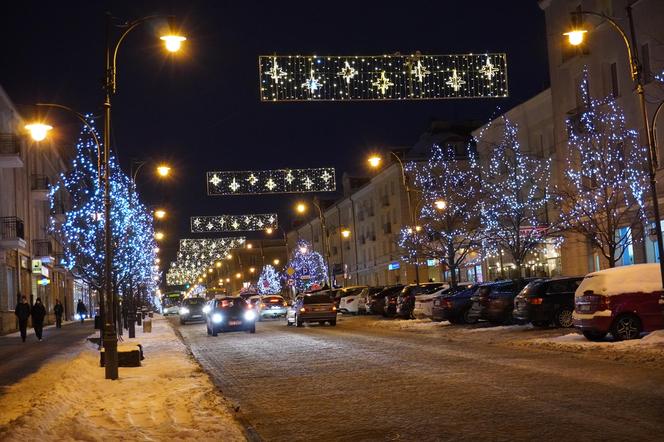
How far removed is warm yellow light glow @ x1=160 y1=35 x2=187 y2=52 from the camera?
15984mm

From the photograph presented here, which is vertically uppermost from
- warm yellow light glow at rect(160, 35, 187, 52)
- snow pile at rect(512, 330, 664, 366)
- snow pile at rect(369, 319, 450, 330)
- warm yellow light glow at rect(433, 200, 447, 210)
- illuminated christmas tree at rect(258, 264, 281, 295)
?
warm yellow light glow at rect(160, 35, 187, 52)

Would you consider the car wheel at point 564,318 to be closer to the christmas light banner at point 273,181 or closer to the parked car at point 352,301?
the christmas light banner at point 273,181

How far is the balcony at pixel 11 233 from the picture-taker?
3912 centimetres

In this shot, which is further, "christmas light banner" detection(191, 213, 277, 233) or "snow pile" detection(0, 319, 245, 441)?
"christmas light banner" detection(191, 213, 277, 233)

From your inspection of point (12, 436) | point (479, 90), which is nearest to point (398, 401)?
point (12, 436)

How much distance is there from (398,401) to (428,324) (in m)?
21.1

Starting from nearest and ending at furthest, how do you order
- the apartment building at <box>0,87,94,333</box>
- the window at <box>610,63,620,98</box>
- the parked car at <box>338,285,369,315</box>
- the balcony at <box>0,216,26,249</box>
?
the window at <box>610,63,620,98</box> → the balcony at <box>0,216,26,249</box> → the apartment building at <box>0,87,94,333</box> → the parked car at <box>338,285,369,315</box>

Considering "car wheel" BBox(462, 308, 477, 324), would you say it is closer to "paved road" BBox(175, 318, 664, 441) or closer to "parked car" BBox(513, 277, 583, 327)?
"parked car" BBox(513, 277, 583, 327)

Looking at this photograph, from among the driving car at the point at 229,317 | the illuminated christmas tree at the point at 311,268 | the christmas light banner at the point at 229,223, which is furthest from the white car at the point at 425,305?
the illuminated christmas tree at the point at 311,268

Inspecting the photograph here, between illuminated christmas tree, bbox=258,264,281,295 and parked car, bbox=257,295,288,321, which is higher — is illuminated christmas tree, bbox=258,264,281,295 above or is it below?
above

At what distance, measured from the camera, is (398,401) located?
11.7m

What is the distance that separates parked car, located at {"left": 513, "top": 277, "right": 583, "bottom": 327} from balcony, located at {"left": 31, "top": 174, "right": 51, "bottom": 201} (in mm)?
32846

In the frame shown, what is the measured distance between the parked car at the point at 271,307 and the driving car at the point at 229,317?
15.5 metres

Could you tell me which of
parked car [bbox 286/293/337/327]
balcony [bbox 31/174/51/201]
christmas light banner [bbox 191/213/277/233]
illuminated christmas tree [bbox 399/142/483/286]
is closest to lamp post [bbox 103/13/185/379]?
parked car [bbox 286/293/337/327]
